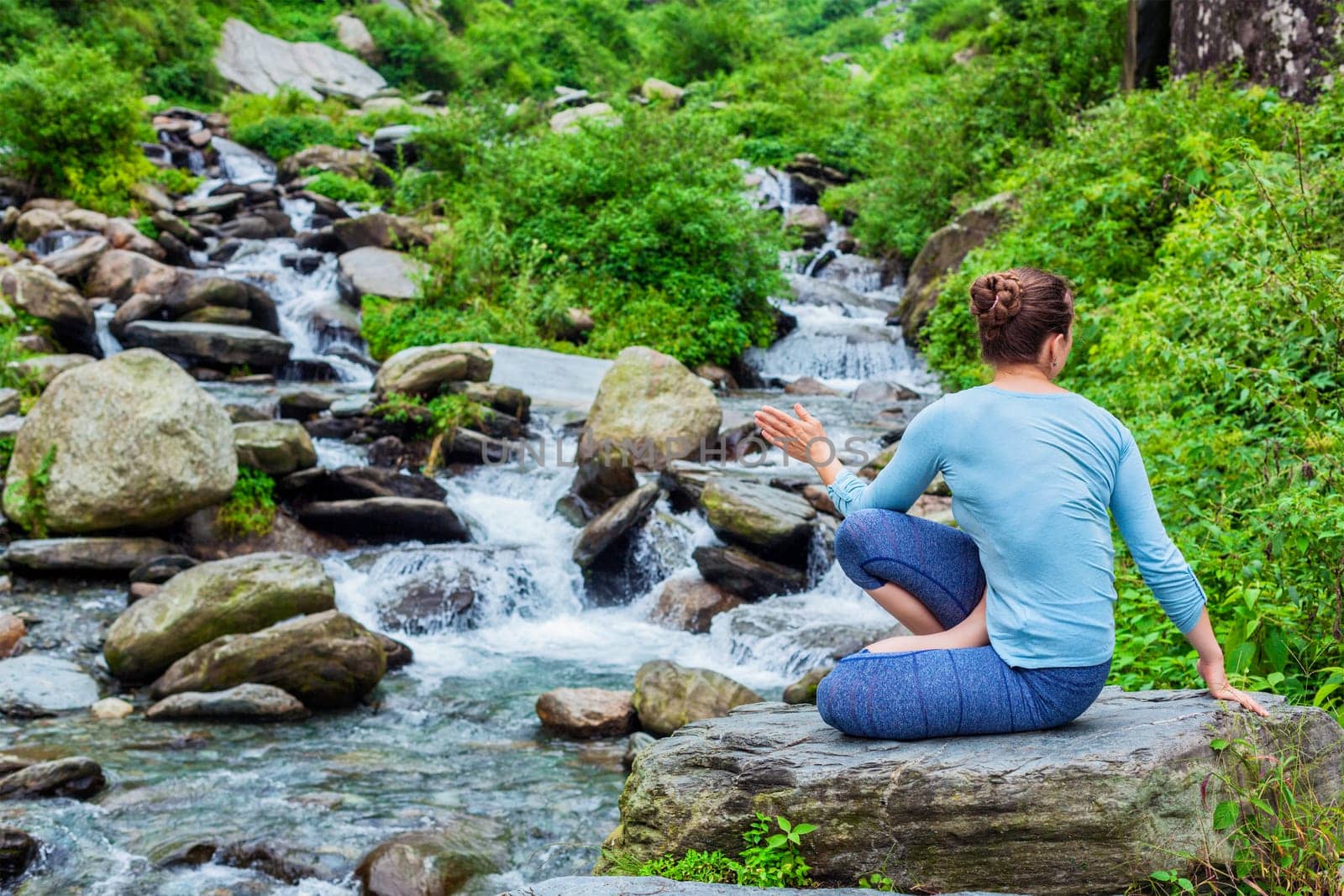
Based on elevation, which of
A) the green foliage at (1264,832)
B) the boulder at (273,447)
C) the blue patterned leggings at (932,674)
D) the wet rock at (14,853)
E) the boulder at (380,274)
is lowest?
the wet rock at (14,853)

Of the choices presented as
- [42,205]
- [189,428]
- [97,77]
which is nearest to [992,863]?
[189,428]

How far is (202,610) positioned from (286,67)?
34.2m

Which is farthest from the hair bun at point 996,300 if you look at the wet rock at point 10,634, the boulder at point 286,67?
the boulder at point 286,67

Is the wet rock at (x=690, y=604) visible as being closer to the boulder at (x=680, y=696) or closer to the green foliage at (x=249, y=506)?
the boulder at (x=680, y=696)

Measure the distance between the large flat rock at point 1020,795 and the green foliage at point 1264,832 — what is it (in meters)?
0.04

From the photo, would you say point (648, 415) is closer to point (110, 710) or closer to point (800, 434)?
point (110, 710)

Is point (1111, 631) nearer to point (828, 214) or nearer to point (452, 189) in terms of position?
point (452, 189)

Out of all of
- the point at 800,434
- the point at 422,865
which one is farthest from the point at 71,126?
the point at 800,434

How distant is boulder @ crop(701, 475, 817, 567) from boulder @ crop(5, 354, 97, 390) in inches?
296

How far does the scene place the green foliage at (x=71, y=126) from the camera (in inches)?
786

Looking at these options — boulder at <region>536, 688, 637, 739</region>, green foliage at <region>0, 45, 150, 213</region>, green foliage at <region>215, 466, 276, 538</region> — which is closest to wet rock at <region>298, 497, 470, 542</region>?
green foliage at <region>215, 466, 276, 538</region>

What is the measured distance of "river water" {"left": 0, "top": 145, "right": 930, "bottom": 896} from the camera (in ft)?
17.3

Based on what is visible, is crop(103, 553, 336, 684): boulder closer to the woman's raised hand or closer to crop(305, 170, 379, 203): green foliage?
the woman's raised hand

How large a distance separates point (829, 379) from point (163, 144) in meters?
19.2
